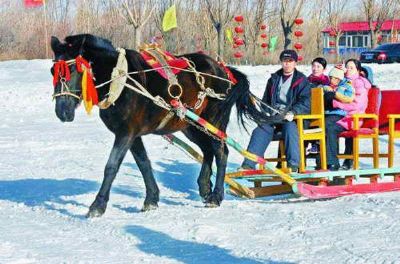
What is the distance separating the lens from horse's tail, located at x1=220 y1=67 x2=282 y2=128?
7.91 meters

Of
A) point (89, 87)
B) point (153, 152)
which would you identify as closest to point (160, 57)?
point (89, 87)

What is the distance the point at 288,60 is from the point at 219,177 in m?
1.39

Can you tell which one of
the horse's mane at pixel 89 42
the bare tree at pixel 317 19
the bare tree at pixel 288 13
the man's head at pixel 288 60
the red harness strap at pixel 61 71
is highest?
the horse's mane at pixel 89 42

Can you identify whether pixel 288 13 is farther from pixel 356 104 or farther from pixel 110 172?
pixel 110 172

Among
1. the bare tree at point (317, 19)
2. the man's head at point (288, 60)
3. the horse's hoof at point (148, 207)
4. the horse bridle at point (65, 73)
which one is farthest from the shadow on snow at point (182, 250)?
the bare tree at point (317, 19)

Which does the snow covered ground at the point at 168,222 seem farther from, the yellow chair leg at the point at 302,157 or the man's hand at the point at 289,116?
the man's hand at the point at 289,116

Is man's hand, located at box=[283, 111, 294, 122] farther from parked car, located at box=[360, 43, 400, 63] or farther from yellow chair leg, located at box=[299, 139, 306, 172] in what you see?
parked car, located at box=[360, 43, 400, 63]

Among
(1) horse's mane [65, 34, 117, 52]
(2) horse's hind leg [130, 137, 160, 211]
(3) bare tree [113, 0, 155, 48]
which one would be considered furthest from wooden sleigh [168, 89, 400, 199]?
(3) bare tree [113, 0, 155, 48]

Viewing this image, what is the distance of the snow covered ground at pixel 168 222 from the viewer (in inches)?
215

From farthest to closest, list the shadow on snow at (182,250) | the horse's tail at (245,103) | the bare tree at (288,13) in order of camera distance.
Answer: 1. the bare tree at (288,13)
2. the horse's tail at (245,103)
3. the shadow on snow at (182,250)

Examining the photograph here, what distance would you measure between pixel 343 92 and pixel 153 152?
13.9ft

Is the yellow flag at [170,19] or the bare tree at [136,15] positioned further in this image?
the bare tree at [136,15]

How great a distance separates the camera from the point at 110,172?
704cm

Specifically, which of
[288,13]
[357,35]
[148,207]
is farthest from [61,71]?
[357,35]
